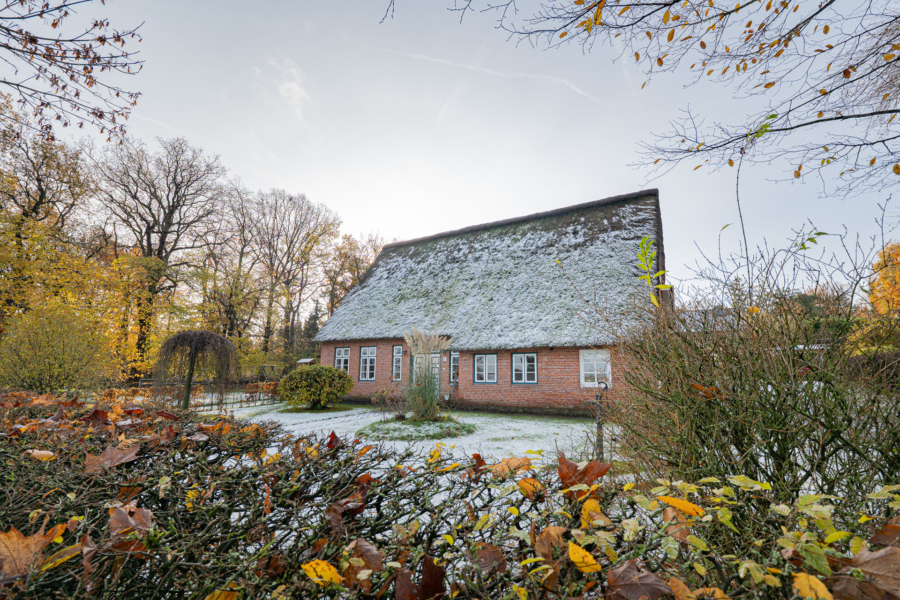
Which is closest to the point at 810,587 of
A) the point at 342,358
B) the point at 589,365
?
the point at 589,365

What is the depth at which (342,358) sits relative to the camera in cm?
1886

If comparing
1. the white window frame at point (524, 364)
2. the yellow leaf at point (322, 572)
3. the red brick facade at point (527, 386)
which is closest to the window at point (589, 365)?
the red brick facade at point (527, 386)

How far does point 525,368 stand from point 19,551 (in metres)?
14.1

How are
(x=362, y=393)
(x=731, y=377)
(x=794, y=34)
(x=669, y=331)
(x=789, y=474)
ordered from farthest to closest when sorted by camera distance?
(x=362, y=393)
(x=794, y=34)
(x=669, y=331)
(x=731, y=377)
(x=789, y=474)

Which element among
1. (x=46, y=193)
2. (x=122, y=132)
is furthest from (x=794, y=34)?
(x=46, y=193)

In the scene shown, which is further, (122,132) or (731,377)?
(122,132)

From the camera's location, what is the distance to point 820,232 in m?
2.07

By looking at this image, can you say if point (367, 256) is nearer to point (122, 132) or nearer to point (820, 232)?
point (122, 132)

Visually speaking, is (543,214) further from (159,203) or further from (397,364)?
(159,203)

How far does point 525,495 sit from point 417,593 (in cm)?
43

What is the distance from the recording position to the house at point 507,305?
13.8 meters

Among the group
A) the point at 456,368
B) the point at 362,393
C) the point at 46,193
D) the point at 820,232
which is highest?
the point at 46,193

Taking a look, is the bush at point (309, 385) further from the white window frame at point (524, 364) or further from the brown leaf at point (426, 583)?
the brown leaf at point (426, 583)

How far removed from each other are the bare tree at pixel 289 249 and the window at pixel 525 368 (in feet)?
57.5
